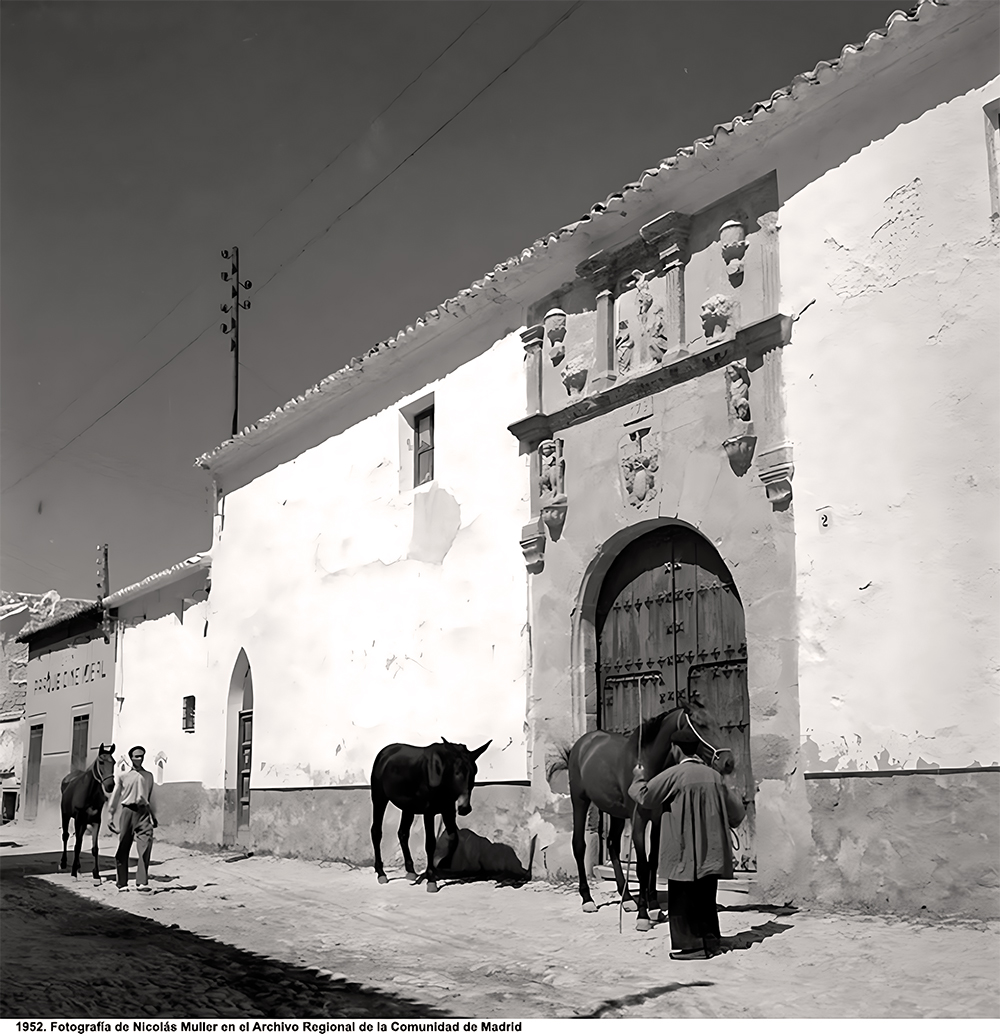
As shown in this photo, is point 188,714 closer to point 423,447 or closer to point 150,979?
point 423,447

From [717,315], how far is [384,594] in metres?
6.37

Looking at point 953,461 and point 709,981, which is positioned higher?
point 953,461

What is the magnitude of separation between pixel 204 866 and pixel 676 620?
8090 mm

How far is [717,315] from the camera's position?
1078 cm

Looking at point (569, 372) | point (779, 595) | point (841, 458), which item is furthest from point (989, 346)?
point (569, 372)

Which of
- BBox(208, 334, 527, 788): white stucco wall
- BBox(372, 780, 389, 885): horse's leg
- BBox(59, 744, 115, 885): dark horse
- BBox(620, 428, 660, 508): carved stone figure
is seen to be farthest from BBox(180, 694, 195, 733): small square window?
BBox(620, 428, 660, 508): carved stone figure

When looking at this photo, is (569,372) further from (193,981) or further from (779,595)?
(193,981)

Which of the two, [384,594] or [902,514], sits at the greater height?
[384,594]

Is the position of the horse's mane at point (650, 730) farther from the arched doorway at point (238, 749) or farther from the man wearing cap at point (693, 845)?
the arched doorway at point (238, 749)

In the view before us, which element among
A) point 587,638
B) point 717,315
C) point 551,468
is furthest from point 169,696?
point 717,315

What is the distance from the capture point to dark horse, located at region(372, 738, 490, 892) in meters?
11.6

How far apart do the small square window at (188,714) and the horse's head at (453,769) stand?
10.4m

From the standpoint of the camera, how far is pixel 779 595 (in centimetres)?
984

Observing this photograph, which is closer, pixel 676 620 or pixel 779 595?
pixel 779 595
